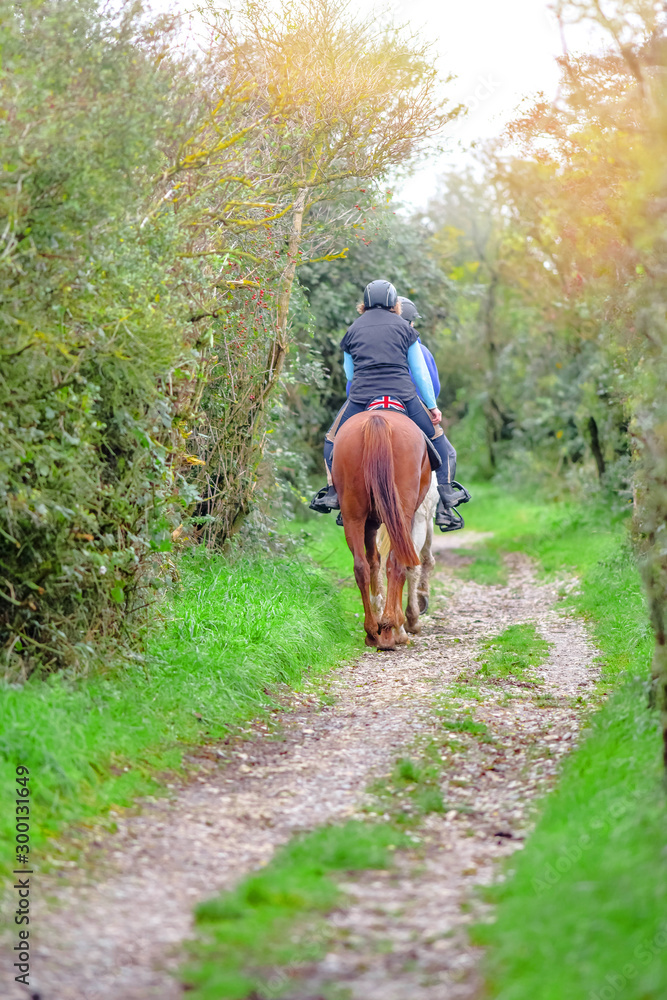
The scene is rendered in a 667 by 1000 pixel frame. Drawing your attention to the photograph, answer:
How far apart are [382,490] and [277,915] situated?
515cm

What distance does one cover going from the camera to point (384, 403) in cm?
907

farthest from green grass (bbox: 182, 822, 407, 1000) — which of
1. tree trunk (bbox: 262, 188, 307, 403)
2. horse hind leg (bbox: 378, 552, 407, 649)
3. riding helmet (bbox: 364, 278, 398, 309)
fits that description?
riding helmet (bbox: 364, 278, 398, 309)

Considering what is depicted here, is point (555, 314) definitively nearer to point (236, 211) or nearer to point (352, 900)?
point (236, 211)

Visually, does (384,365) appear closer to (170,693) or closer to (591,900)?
(170,693)

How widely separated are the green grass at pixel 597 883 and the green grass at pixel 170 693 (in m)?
2.08

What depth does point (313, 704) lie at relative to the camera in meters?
7.04

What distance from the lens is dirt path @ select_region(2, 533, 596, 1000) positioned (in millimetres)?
3258

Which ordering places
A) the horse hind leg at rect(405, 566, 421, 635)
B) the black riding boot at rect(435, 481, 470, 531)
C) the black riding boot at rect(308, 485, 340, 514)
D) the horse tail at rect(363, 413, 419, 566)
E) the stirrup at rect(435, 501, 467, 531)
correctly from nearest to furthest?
the horse tail at rect(363, 413, 419, 566) < the black riding boot at rect(308, 485, 340, 514) < the horse hind leg at rect(405, 566, 421, 635) < the black riding boot at rect(435, 481, 470, 531) < the stirrup at rect(435, 501, 467, 531)

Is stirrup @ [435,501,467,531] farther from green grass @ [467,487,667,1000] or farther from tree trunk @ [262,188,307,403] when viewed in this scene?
green grass @ [467,487,667,1000]

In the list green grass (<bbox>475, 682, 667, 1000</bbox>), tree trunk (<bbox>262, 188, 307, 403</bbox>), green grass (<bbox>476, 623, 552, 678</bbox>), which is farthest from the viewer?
tree trunk (<bbox>262, 188, 307, 403</bbox>)

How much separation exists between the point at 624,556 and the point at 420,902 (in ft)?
27.8

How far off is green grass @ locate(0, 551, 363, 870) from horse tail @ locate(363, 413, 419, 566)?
3.54ft

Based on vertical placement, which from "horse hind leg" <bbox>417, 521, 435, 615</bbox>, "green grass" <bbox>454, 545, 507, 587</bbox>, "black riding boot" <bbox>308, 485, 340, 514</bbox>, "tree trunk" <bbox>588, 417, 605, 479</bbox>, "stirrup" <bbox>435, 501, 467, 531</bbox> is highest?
"tree trunk" <bbox>588, 417, 605, 479</bbox>

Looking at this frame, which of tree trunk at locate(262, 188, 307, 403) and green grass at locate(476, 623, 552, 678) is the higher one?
tree trunk at locate(262, 188, 307, 403)
